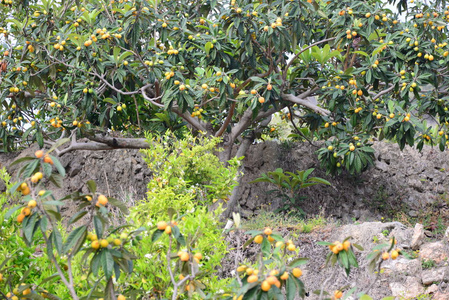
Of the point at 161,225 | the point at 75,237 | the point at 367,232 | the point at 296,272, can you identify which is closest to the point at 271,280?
the point at 296,272

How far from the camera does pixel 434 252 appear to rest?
4.71 meters

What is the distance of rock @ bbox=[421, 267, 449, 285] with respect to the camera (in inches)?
168

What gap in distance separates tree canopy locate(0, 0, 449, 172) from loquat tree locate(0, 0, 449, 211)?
17 mm

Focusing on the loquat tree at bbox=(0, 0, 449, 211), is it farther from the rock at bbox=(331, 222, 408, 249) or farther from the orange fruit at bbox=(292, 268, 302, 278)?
the orange fruit at bbox=(292, 268, 302, 278)

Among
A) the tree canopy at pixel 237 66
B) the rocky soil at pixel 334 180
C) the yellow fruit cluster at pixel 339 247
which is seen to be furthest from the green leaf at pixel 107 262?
the rocky soil at pixel 334 180

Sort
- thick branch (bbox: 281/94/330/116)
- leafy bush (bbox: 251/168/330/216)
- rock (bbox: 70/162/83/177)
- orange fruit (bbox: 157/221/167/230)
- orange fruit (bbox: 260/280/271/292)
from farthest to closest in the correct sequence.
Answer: rock (bbox: 70/162/83/177), leafy bush (bbox: 251/168/330/216), thick branch (bbox: 281/94/330/116), orange fruit (bbox: 157/221/167/230), orange fruit (bbox: 260/280/271/292)

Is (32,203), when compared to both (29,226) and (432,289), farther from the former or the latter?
(432,289)

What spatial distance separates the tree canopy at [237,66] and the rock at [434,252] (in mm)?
1115

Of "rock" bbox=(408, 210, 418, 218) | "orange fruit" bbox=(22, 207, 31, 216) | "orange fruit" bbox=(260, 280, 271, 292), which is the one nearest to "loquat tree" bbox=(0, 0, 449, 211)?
"rock" bbox=(408, 210, 418, 218)

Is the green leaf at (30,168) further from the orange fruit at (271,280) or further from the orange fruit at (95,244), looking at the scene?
the orange fruit at (271,280)

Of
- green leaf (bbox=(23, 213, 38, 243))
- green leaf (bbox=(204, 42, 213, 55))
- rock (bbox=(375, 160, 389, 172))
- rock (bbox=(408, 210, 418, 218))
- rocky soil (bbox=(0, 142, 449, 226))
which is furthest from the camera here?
rock (bbox=(375, 160, 389, 172))

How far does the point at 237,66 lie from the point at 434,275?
10.9 ft

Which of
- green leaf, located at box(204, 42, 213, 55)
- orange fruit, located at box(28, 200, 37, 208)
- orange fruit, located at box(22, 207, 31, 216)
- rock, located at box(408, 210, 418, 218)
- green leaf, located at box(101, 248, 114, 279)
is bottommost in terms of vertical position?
rock, located at box(408, 210, 418, 218)

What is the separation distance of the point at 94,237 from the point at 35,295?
0.38 meters
